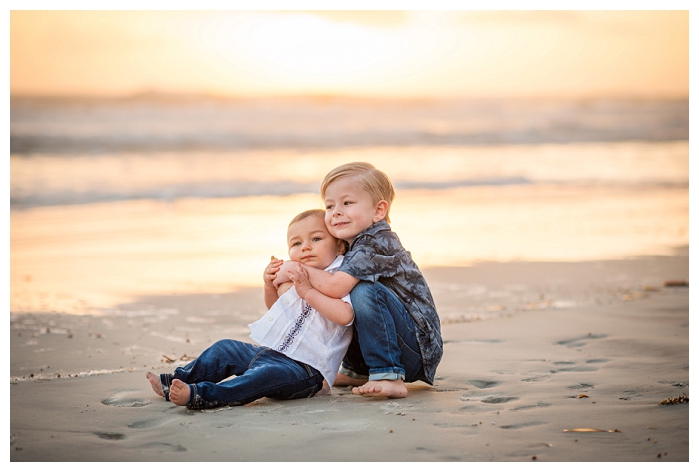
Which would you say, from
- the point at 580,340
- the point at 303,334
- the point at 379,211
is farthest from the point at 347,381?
the point at 580,340

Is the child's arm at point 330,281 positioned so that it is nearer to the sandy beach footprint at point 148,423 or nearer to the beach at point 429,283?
the beach at point 429,283

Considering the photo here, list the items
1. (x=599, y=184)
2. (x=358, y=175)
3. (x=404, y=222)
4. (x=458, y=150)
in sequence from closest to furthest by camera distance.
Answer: (x=358, y=175)
(x=404, y=222)
(x=599, y=184)
(x=458, y=150)

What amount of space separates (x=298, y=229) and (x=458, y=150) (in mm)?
13375

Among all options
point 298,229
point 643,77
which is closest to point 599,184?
point 643,77

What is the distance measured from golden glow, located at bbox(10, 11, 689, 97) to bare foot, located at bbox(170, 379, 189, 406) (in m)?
3.24

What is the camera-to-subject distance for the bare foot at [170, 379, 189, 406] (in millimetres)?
3062

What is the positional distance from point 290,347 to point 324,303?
0.27 meters

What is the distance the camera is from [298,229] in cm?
349

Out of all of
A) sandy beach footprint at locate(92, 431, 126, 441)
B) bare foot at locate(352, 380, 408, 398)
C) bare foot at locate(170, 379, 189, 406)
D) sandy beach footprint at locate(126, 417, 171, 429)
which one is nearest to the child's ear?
bare foot at locate(352, 380, 408, 398)

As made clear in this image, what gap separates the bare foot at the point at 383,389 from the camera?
323 cm

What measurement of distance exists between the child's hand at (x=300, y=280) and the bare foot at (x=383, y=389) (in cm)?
46

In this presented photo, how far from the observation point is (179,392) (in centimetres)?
307

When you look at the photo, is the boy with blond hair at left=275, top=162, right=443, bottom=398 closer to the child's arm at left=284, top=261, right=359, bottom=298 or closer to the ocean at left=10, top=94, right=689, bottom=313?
the child's arm at left=284, top=261, right=359, bottom=298
